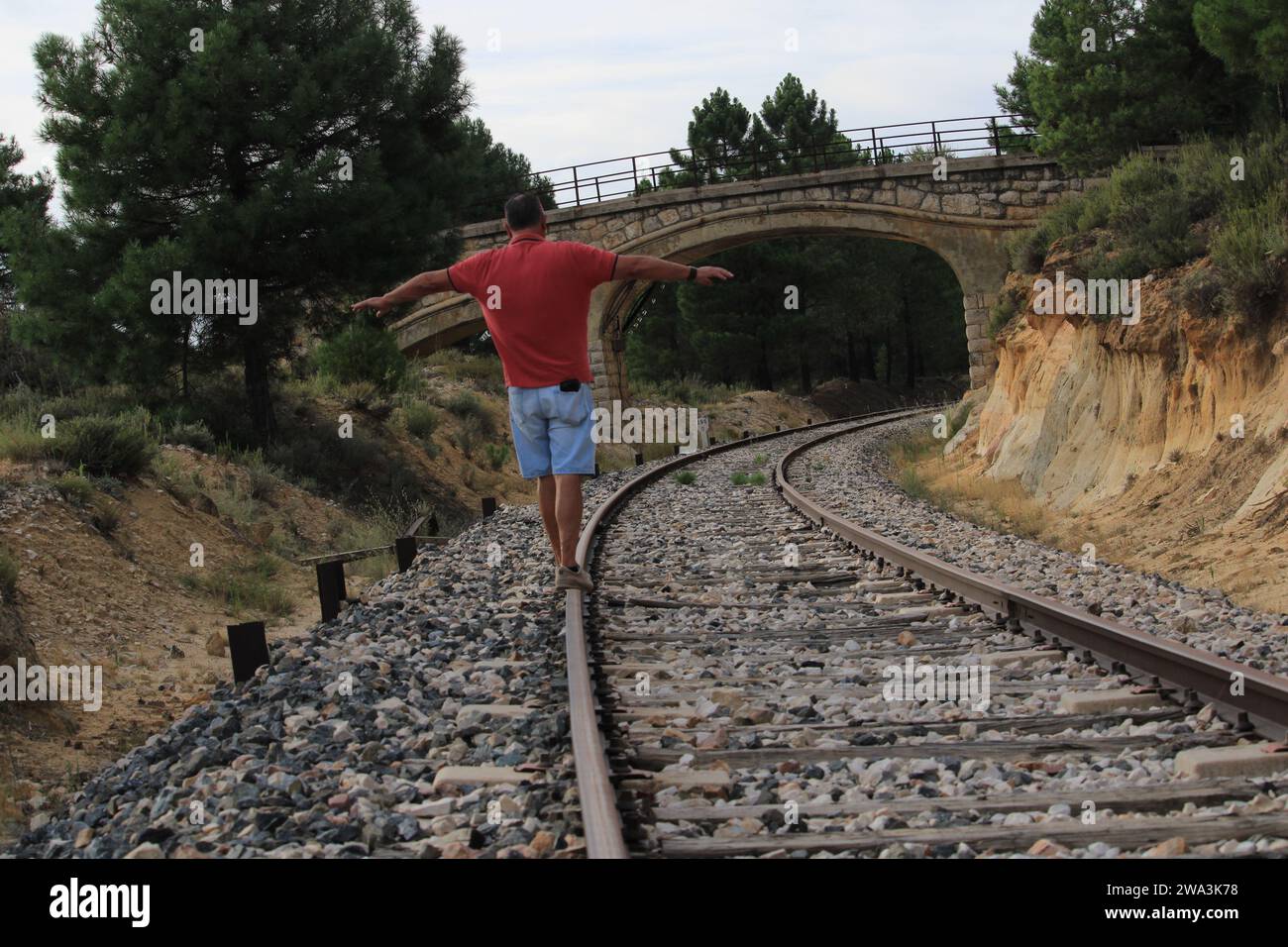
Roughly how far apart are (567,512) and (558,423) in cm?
56


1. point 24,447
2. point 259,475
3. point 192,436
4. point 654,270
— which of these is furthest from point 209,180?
point 654,270

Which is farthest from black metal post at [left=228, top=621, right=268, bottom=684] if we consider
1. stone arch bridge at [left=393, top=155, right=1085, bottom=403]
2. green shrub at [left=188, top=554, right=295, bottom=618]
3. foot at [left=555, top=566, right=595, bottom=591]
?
stone arch bridge at [left=393, top=155, right=1085, bottom=403]

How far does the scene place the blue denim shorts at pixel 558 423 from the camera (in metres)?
6.50

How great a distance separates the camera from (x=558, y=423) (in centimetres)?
656

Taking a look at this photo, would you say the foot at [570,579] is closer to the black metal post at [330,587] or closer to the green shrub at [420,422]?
the black metal post at [330,587]

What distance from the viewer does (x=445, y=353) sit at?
36.8 meters

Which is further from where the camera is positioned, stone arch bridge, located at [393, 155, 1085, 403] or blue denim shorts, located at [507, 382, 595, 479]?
stone arch bridge, located at [393, 155, 1085, 403]

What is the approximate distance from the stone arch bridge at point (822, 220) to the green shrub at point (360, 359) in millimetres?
12105

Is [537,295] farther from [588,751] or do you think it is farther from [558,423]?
[588,751]

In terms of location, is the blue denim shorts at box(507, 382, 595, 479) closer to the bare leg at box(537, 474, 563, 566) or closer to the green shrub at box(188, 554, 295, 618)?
the bare leg at box(537, 474, 563, 566)

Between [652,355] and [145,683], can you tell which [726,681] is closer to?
[145,683]

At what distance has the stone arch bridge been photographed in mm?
31797

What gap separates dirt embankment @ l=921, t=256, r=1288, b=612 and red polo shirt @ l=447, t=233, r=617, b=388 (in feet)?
13.9
